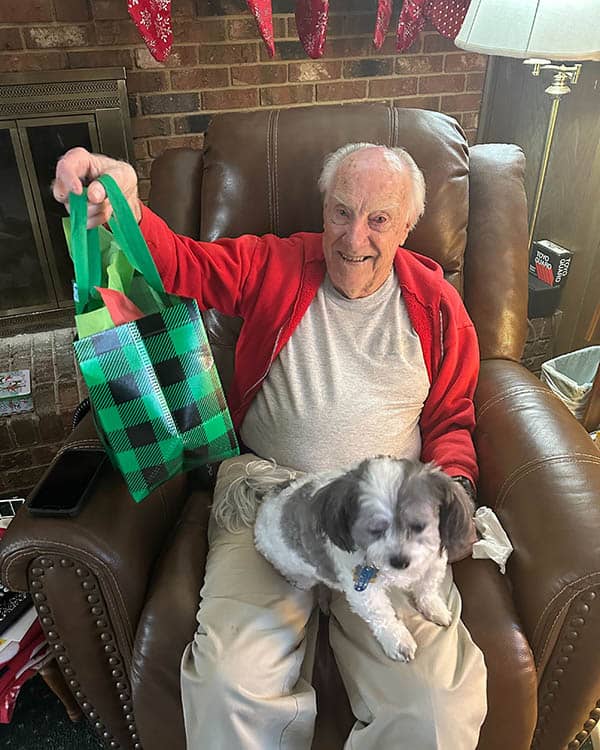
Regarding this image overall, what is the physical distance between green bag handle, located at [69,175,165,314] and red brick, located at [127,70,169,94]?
143cm

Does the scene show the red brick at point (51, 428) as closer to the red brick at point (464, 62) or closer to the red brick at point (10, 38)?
the red brick at point (10, 38)

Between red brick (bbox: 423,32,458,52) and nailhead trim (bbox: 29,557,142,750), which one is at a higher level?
red brick (bbox: 423,32,458,52)

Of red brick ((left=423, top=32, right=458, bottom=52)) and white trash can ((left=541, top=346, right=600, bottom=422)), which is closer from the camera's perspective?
white trash can ((left=541, top=346, right=600, bottom=422))

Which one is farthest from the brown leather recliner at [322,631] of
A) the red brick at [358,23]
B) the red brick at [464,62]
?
the red brick at [464,62]

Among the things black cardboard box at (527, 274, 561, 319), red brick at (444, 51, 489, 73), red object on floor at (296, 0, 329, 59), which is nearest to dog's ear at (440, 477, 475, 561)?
black cardboard box at (527, 274, 561, 319)

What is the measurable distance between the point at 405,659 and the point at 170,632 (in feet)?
1.37

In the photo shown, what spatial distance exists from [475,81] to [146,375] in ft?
7.46

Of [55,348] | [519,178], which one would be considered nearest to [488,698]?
[519,178]

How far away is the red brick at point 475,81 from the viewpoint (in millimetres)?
2656

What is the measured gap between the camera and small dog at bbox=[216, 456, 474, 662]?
96 centimetres

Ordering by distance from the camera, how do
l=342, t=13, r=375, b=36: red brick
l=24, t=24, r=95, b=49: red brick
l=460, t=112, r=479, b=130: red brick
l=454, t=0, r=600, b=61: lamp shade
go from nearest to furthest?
l=454, t=0, r=600, b=61: lamp shade, l=24, t=24, r=95, b=49: red brick, l=342, t=13, r=375, b=36: red brick, l=460, t=112, r=479, b=130: red brick

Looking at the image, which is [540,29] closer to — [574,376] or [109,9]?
[574,376]

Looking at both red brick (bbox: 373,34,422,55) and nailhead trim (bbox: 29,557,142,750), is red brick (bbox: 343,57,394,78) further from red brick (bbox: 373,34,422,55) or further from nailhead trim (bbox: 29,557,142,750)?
nailhead trim (bbox: 29,557,142,750)

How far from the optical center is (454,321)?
56.0 inches
